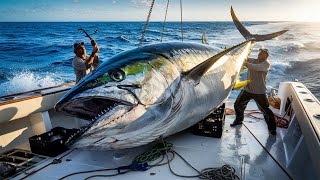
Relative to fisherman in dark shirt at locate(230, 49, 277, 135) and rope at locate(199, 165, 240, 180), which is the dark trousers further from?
rope at locate(199, 165, 240, 180)

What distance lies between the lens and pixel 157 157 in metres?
2.72

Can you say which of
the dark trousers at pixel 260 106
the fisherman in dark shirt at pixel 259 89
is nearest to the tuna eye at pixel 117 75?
the fisherman in dark shirt at pixel 259 89

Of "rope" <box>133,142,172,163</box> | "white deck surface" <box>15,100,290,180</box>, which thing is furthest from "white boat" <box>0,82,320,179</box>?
"rope" <box>133,142,172,163</box>

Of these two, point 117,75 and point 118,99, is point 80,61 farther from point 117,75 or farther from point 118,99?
point 118,99

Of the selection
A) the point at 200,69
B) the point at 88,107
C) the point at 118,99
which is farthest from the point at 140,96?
the point at 200,69

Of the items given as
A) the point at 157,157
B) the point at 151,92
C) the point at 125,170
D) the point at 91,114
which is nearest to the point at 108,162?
the point at 125,170

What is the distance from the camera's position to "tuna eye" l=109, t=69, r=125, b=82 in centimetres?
189

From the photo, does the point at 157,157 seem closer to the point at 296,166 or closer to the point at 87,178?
Answer: the point at 87,178

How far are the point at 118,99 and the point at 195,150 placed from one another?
142 centimetres

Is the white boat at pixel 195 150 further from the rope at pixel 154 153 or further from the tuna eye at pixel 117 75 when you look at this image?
the tuna eye at pixel 117 75

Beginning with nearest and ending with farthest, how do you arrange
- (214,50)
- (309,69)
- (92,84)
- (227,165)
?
1. (92,84)
2. (227,165)
3. (214,50)
4. (309,69)

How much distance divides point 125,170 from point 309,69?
42.6ft

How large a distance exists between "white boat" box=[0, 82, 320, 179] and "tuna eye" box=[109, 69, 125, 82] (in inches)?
39.6

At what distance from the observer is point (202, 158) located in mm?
2727
